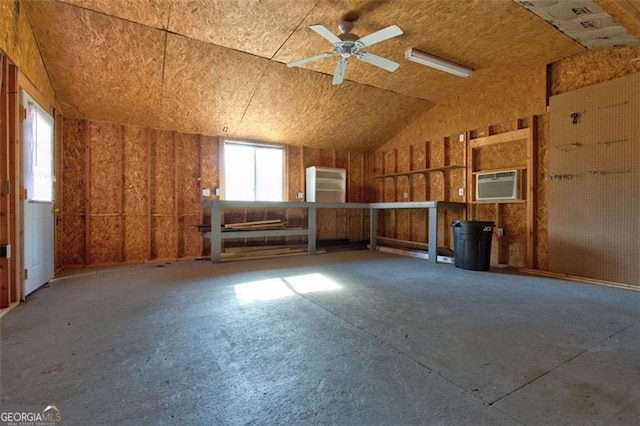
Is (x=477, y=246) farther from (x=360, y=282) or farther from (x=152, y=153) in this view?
(x=152, y=153)

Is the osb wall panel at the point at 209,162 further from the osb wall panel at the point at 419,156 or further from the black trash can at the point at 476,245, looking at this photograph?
the black trash can at the point at 476,245

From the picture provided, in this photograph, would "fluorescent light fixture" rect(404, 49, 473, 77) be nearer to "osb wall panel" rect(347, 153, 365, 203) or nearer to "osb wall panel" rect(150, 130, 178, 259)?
"osb wall panel" rect(347, 153, 365, 203)

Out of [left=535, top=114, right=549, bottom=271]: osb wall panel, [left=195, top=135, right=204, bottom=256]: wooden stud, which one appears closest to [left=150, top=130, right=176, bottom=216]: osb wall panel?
[left=195, top=135, right=204, bottom=256]: wooden stud

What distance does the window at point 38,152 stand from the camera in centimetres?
305

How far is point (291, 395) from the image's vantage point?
1.40 metres

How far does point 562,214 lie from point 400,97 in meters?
3.42

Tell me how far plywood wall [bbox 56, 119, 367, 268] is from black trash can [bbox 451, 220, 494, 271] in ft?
13.0

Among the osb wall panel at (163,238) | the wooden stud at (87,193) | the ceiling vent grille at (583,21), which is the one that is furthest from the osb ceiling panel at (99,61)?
the ceiling vent grille at (583,21)

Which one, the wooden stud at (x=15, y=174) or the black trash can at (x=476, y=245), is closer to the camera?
the wooden stud at (x=15, y=174)

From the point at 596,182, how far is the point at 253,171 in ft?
18.9

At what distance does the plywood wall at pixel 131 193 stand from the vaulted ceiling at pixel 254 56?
332 mm

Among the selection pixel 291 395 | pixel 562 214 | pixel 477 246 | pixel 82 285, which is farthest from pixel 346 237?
pixel 291 395

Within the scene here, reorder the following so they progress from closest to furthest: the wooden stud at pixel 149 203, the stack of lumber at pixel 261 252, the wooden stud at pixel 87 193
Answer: the wooden stud at pixel 87 193
the wooden stud at pixel 149 203
the stack of lumber at pixel 261 252

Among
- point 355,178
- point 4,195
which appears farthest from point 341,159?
point 4,195
